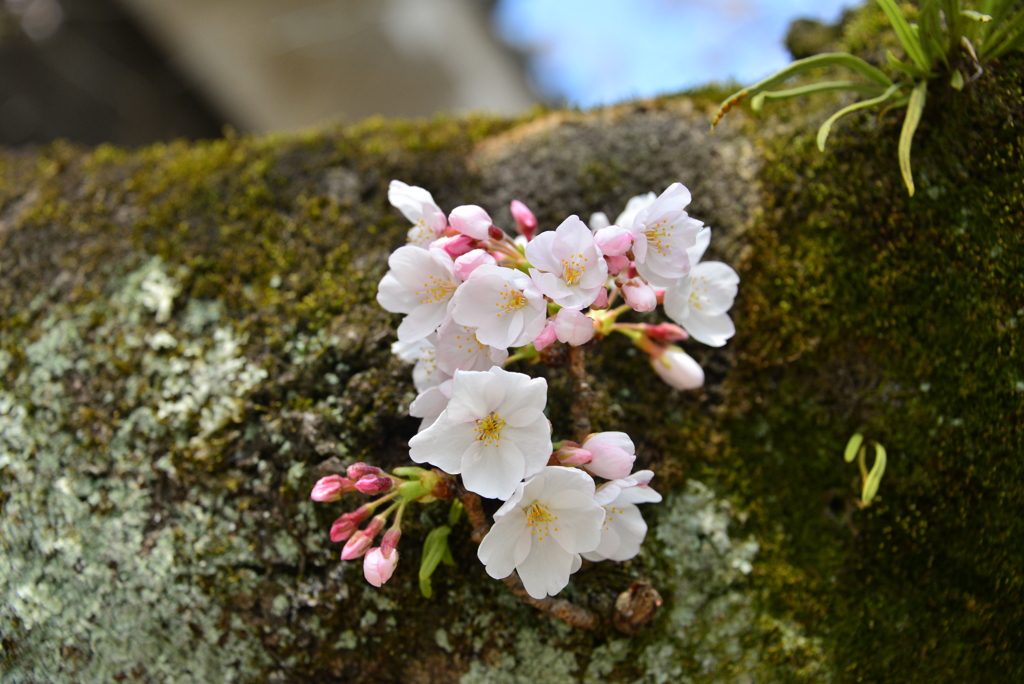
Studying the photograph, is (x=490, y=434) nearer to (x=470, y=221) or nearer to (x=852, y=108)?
(x=470, y=221)

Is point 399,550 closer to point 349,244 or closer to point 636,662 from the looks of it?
point 636,662

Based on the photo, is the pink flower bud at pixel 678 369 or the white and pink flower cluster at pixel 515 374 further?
the pink flower bud at pixel 678 369

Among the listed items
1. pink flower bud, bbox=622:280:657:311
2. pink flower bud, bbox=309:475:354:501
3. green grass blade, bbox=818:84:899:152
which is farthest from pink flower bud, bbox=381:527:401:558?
green grass blade, bbox=818:84:899:152

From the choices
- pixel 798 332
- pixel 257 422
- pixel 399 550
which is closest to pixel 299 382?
pixel 257 422

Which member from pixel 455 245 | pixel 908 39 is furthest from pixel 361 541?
pixel 908 39

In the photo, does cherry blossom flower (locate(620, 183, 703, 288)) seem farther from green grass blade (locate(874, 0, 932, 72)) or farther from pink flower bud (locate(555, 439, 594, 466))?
green grass blade (locate(874, 0, 932, 72))

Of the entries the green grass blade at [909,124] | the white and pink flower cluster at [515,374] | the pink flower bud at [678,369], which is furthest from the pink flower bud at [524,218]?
the green grass blade at [909,124]

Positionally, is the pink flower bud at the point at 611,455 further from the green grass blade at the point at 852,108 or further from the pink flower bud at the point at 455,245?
the green grass blade at the point at 852,108
